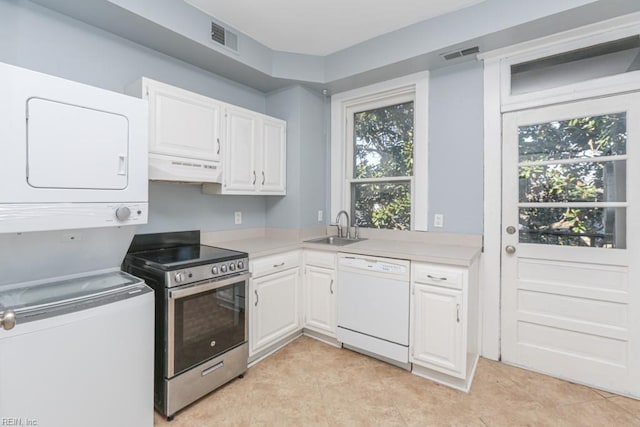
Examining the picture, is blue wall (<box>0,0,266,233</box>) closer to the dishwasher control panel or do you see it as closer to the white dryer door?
the white dryer door

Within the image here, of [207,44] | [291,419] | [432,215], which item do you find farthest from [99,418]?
[432,215]

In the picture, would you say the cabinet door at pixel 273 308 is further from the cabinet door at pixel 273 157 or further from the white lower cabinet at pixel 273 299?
the cabinet door at pixel 273 157

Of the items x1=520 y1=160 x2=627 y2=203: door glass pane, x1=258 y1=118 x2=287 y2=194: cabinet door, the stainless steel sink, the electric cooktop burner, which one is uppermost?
x1=258 y1=118 x2=287 y2=194: cabinet door

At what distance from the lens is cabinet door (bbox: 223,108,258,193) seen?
2.48m

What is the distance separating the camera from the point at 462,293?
6.56 ft

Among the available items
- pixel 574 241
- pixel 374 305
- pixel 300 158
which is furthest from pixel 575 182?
pixel 300 158

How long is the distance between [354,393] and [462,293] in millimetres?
1002

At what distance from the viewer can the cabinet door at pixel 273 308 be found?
7.59ft

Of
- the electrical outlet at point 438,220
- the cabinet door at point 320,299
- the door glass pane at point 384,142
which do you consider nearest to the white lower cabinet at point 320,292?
the cabinet door at point 320,299

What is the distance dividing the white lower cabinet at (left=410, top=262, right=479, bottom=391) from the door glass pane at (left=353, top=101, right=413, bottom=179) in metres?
1.22

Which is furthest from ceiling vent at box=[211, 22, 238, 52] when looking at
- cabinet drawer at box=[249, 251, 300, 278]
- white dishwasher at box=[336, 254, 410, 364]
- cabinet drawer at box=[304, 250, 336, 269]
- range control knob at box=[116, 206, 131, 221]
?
white dishwasher at box=[336, 254, 410, 364]

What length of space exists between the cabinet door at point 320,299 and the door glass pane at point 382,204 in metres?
0.86

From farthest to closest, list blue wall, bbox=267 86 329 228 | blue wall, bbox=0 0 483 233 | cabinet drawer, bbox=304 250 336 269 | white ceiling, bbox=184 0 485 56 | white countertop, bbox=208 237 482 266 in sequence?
blue wall, bbox=267 86 329 228 < cabinet drawer, bbox=304 250 336 269 < white ceiling, bbox=184 0 485 56 < white countertop, bbox=208 237 482 266 < blue wall, bbox=0 0 483 233

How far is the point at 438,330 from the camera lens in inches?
82.6
